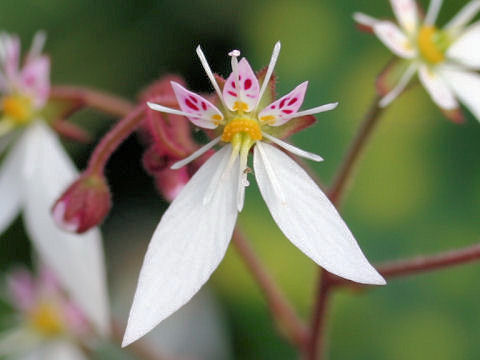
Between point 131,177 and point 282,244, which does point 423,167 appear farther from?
point 131,177

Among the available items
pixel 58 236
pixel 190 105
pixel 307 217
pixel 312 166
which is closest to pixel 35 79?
pixel 58 236

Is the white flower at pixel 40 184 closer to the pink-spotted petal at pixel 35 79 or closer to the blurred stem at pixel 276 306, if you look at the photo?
the pink-spotted petal at pixel 35 79

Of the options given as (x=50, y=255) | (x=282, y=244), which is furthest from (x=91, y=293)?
(x=282, y=244)

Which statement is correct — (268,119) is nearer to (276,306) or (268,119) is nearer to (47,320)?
(276,306)

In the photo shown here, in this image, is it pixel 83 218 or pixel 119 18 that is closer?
pixel 83 218

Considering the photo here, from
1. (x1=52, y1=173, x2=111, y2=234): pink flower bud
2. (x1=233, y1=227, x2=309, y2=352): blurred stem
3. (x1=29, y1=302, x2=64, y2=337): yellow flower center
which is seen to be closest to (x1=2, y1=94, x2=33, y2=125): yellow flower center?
(x1=52, y1=173, x2=111, y2=234): pink flower bud

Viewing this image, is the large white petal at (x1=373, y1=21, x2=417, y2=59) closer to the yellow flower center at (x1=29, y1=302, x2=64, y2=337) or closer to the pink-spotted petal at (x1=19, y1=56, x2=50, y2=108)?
the pink-spotted petal at (x1=19, y1=56, x2=50, y2=108)

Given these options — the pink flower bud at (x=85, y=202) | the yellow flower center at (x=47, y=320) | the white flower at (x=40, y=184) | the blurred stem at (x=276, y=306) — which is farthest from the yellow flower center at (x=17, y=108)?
the yellow flower center at (x=47, y=320)
